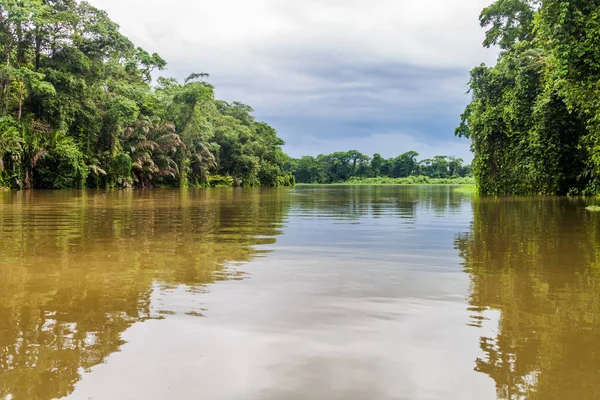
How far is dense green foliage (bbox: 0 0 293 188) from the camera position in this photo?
28172 millimetres

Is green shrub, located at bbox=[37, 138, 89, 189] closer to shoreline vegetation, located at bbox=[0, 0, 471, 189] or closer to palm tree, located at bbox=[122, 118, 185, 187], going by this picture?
shoreline vegetation, located at bbox=[0, 0, 471, 189]

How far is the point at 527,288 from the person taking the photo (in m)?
4.06

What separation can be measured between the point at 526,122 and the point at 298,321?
26575 millimetres

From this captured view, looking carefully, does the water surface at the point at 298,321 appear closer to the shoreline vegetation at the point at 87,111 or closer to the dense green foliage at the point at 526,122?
the dense green foliage at the point at 526,122

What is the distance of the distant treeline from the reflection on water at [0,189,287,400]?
11141 centimetres

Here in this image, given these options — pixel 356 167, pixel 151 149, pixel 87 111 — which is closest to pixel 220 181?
pixel 151 149

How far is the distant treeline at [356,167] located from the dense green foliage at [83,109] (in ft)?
245

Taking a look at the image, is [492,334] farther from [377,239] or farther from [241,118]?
[241,118]

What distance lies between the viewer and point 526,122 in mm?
26078

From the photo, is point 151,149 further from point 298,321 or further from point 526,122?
point 298,321

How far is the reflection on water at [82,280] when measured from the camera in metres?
2.44

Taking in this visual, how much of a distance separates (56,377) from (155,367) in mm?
450

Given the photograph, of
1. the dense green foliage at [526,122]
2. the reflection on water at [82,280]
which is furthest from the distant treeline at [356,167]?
the reflection on water at [82,280]

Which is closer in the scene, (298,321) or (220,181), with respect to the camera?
(298,321)
